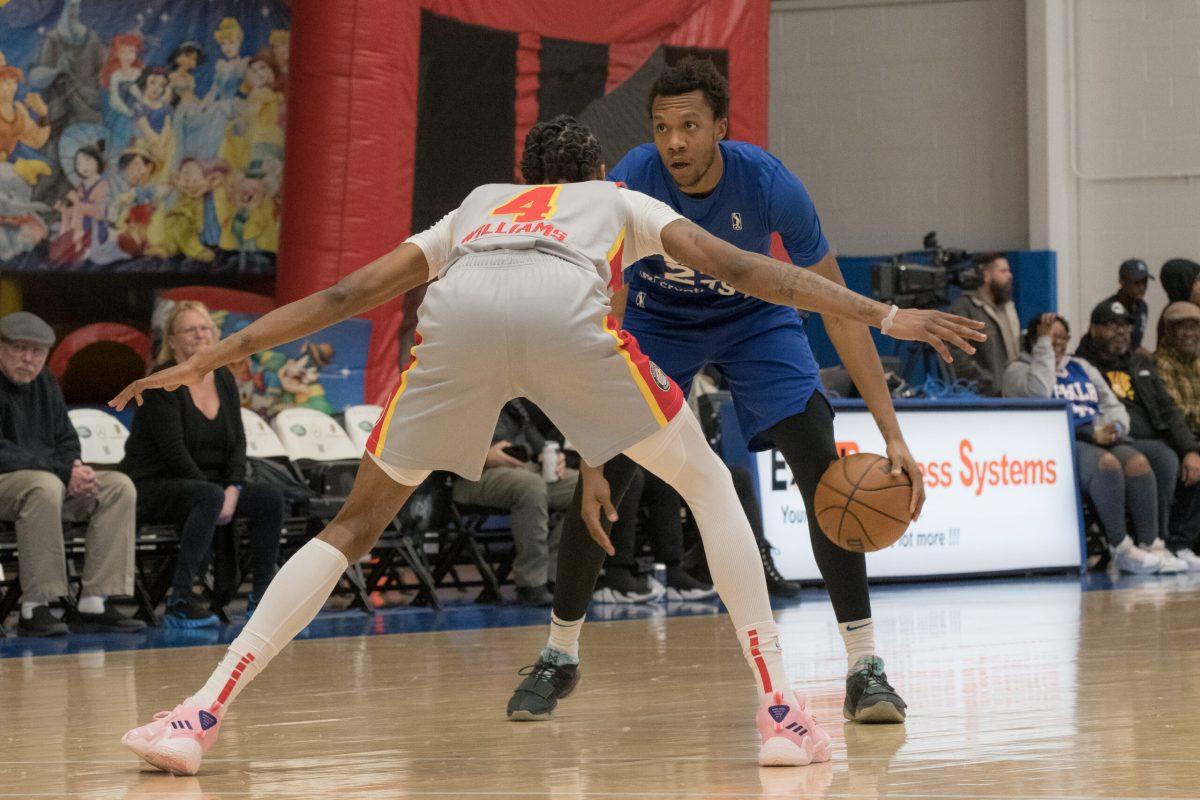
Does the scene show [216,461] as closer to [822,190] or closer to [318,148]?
[318,148]

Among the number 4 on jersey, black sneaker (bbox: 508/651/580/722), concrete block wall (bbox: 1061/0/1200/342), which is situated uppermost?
concrete block wall (bbox: 1061/0/1200/342)

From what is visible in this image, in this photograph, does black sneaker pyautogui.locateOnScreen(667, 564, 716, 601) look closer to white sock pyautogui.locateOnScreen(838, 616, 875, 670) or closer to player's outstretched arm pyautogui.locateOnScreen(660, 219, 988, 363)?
white sock pyautogui.locateOnScreen(838, 616, 875, 670)

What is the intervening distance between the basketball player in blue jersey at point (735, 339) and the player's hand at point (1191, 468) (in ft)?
22.8

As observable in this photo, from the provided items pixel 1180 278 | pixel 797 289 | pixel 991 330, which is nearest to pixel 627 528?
pixel 991 330

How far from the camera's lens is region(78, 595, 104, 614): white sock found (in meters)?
7.14

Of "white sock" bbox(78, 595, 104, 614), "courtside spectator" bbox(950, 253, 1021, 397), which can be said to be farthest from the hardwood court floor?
"courtside spectator" bbox(950, 253, 1021, 397)

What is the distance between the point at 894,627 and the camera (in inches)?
267

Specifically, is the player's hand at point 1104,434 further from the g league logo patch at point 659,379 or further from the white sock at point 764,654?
the g league logo patch at point 659,379

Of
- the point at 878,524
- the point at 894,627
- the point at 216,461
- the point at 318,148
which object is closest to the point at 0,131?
the point at 318,148

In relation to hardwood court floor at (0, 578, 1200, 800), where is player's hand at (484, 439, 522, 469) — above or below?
above

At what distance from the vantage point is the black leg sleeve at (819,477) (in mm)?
4133

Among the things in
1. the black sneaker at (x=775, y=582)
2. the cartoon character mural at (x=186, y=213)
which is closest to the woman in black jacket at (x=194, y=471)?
the black sneaker at (x=775, y=582)

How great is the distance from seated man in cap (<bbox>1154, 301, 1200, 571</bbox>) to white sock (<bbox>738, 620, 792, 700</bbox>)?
308 inches

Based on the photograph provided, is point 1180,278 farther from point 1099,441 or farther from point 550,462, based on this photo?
point 550,462
